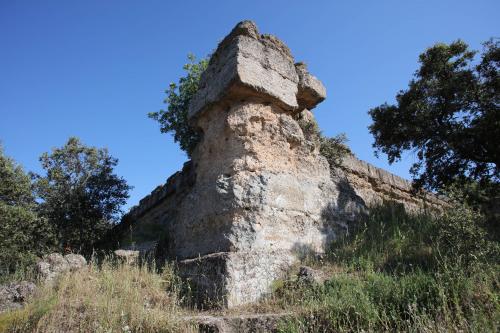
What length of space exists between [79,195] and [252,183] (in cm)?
726

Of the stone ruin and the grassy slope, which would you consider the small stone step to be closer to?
the grassy slope

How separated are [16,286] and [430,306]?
172 inches

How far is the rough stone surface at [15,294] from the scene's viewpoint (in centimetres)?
429

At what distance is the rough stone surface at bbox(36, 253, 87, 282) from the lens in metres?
4.96

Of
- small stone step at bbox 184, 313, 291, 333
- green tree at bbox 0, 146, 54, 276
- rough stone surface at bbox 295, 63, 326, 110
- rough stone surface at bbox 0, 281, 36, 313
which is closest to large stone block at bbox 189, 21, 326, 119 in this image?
rough stone surface at bbox 295, 63, 326, 110

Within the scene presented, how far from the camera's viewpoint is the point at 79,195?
34.7ft

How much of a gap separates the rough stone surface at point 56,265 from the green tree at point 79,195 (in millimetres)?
4737

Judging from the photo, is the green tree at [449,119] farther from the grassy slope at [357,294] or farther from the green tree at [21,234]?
the green tree at [21,234]

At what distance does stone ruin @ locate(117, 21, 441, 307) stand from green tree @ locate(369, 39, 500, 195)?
3126 millimetres

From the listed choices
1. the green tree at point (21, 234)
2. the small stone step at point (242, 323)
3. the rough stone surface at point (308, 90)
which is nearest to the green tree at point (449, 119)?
the rough stone surface at point (308, 90)

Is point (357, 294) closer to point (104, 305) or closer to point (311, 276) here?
point (311, 276)

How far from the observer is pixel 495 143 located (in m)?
7.62

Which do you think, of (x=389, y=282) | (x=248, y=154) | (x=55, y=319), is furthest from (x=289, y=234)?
(x=55, y=319)

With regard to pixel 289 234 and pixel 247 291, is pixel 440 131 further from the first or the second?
pixel 247 291
